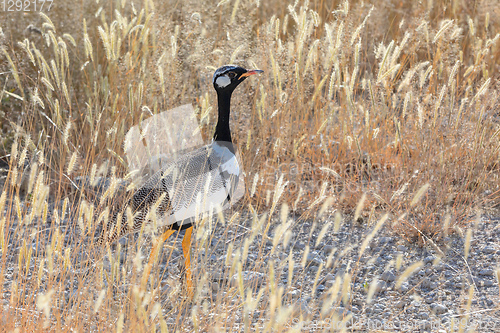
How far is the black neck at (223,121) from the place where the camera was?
2.56 m

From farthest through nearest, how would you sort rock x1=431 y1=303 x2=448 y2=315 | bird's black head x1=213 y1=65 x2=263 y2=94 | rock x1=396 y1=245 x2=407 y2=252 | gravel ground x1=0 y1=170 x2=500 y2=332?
rock x1=396 y1=245 x2=407 y2=252
bird's black head x1=213 y1=65 x2=263 y2=94
rock x1=431 y1=303 x2=448 y2=315
gravel ground x1=0 y1=170 x2=500 y2=332

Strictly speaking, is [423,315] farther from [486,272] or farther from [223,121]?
[223,121]

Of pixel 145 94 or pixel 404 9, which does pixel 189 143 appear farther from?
pixel 404 9

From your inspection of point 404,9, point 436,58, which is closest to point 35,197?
point 436,58

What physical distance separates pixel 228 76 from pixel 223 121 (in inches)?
8.9

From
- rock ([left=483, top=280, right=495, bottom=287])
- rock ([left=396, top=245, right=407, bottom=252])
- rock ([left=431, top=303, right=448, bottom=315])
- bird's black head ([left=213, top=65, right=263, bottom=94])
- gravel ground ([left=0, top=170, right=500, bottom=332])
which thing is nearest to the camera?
gravel ground ([left=0, top=170, right=500, bottom=332])

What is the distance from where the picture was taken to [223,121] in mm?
2562

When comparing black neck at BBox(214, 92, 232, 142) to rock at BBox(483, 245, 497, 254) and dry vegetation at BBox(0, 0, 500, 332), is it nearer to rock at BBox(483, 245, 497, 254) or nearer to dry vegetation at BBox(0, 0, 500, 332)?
dry vegetation at BBox(0, 0, 500, 332)

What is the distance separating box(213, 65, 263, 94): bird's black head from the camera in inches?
99.6

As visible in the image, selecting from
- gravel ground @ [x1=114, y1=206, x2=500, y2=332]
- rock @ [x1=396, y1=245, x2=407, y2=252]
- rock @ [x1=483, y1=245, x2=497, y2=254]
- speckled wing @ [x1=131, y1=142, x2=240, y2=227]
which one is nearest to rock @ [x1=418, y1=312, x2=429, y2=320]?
gravel ground @ [x1=114, y1=206, x2=500, y2=332]

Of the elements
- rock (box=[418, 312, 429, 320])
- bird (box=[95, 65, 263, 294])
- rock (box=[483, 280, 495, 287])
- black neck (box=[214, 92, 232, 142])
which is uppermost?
black neck (box=[214, 92, 232, 142])

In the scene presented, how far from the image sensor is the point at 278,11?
4457 millimetres

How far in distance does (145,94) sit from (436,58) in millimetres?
1957

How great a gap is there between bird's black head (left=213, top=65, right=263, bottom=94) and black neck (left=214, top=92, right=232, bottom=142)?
43 millimetres
